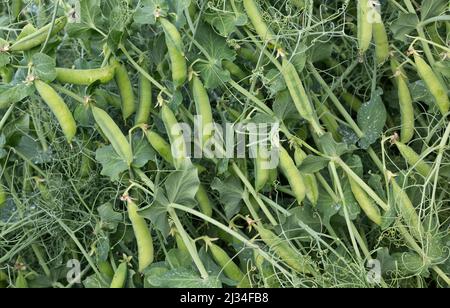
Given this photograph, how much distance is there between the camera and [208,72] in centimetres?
127

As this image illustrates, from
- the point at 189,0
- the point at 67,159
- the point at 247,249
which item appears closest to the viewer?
the point at 189,0

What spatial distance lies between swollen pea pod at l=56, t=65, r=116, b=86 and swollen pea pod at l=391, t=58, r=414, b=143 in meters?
0.53

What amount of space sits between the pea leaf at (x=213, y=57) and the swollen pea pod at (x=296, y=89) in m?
0.10

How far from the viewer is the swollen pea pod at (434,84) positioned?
126cm

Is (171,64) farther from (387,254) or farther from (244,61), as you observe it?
(387,254)

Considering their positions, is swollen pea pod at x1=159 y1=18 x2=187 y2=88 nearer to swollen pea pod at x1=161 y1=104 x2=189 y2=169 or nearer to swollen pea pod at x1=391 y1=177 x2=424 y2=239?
swollen pea pod at x1=161 y1=104 x2=189 y2=169

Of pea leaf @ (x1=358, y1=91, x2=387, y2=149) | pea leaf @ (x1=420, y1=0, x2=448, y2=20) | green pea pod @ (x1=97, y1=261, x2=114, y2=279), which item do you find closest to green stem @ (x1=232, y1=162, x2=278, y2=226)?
pea leaf @ (x1=358, y1=91, x2=387, y2=149)

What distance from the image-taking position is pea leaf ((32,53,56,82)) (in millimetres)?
Result: 1214

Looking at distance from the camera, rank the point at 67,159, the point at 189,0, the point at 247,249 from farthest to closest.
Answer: the point at 67,159 < the point at 247,249 < the point at 189,0

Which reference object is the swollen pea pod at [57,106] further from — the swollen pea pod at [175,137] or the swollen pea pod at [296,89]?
the swollen pea pod at [296,89]

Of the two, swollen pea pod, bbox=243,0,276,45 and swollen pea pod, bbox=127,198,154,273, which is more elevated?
swollen pea pod, bbox=243,0,276,45

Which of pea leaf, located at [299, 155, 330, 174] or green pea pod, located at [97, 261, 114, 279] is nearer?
pea leaf, located at [299, 155, 330, 174]
